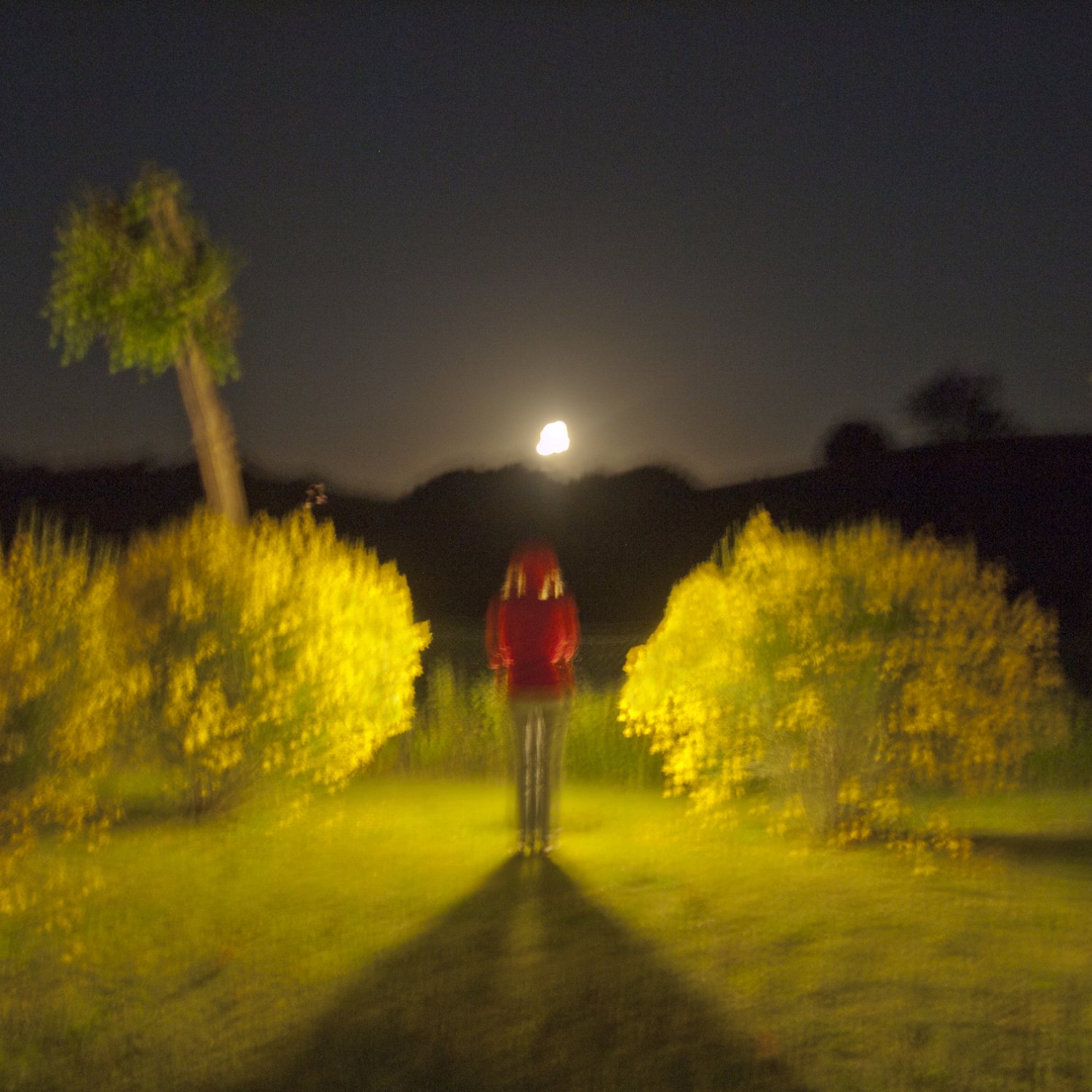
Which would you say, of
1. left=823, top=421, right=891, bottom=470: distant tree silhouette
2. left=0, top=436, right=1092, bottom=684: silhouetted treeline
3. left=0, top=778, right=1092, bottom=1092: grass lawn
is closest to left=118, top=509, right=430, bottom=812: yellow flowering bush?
left=0, top=778, right=1092, bottom=1092: grass lawn

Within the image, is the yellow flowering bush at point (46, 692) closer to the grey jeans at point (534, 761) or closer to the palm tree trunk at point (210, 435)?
the grey jeans at point (534, 761)

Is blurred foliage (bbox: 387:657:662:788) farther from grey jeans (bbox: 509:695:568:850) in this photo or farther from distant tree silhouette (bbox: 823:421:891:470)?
distant tree silhouette (bbox: 823:421:891:470)

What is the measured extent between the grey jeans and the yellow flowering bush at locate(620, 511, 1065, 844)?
727 millimetres

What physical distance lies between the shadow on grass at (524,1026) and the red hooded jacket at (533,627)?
1928mm

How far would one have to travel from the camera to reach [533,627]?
7258 mm

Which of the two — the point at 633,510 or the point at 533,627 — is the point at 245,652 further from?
the point at 633,510

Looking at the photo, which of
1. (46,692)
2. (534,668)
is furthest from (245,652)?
(46,692)

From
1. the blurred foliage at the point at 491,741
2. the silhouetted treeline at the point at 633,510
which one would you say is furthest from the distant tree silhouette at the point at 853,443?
the blurred foliage at the point at 491,741

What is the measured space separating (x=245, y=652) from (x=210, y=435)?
5.01 m

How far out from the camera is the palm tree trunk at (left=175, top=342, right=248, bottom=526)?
12.5m

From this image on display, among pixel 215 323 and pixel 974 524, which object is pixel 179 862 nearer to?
pixel 215 323

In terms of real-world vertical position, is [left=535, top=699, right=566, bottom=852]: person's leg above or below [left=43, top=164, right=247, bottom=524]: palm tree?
below

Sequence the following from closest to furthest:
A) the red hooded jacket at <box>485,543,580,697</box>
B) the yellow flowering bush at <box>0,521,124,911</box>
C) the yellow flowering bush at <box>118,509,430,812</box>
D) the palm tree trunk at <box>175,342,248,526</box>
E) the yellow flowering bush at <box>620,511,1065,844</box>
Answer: the yellow flowering bush at <box>0,521,124,911</box>
the yellow flowering bush at <box>620,511,1065,844</box>
the red hooded jacket at <box>485,543,580,697</box>
the yellow flowering bush at <box>118,509,430,812</box>
the palm tree trunk at <box>175,342,248,526</box>

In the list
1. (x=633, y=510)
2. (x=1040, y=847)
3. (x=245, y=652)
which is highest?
(x=633, y=510)
